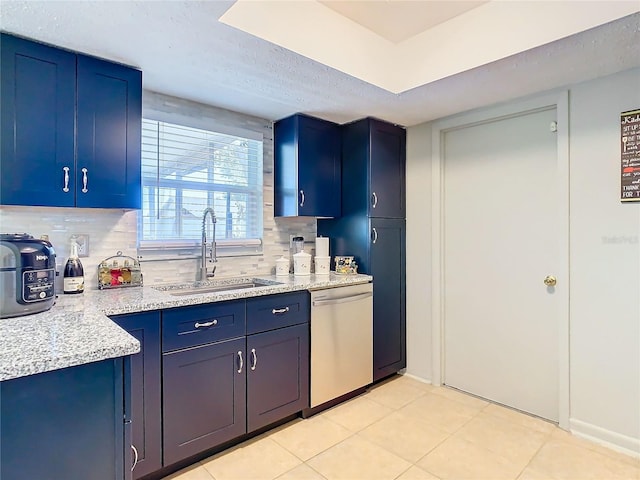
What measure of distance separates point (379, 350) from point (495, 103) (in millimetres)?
2093

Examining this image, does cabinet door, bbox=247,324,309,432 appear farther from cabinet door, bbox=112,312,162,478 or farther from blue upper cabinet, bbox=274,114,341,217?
blue upper cabinet, bbox=274,114,341,217

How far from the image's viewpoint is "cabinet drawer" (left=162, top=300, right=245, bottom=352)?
1.84 metres

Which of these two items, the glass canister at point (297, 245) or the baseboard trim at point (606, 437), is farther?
the glass canister at point (297, 245)

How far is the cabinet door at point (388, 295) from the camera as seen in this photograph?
9.82 ft

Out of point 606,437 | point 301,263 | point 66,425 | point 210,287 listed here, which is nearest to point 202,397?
point 210,287

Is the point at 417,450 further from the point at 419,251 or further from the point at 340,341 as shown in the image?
the point at 419,251

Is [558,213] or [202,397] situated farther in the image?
[558,213]

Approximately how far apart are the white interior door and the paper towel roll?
997 mm

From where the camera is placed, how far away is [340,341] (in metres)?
2.67

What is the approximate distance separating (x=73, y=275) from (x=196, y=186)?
97cm

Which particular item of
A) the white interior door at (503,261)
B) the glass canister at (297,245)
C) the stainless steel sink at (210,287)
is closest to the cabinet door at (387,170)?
the white interior door at (503,261)

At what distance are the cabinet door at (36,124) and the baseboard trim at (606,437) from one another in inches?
126

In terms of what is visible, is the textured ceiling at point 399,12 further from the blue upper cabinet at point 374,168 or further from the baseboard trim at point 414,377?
the baseboard trim at point 414,377

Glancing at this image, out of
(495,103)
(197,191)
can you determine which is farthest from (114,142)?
(495,103)
